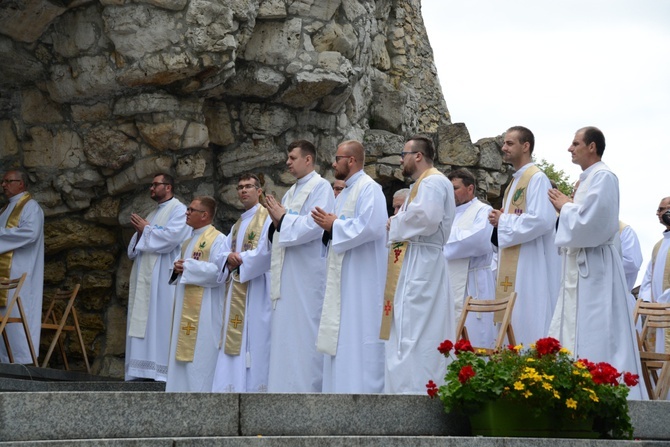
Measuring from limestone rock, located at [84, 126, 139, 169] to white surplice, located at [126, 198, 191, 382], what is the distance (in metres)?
0.77

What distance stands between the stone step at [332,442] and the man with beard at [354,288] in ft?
9.62

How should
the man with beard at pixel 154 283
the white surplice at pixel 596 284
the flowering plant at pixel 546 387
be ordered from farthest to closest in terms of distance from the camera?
the man with beard at pixel 154 283 → the white surplice at pixel 596 284 → the flowering plant at pixel 546 387

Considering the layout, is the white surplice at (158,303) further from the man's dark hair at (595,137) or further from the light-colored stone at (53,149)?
the man's dark hair at (595,137)

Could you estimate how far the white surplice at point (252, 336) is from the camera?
9.91m

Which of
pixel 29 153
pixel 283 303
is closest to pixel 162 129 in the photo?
pixel 29 153

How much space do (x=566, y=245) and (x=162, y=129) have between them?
5722 millimetres

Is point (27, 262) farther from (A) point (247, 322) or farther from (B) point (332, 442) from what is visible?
(B) point (332, 442)

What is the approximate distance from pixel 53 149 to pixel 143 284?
199cm

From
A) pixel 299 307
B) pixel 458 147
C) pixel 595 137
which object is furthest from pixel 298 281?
pixel 458 147

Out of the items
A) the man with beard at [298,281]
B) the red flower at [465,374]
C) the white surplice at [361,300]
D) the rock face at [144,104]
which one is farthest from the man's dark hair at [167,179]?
the red flower at [465,374]

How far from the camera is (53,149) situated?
12594 millimetres

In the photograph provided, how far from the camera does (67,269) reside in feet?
42.8

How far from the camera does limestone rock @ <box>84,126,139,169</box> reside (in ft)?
40.2

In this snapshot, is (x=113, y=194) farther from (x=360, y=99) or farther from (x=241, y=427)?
(x=241, y=427)
